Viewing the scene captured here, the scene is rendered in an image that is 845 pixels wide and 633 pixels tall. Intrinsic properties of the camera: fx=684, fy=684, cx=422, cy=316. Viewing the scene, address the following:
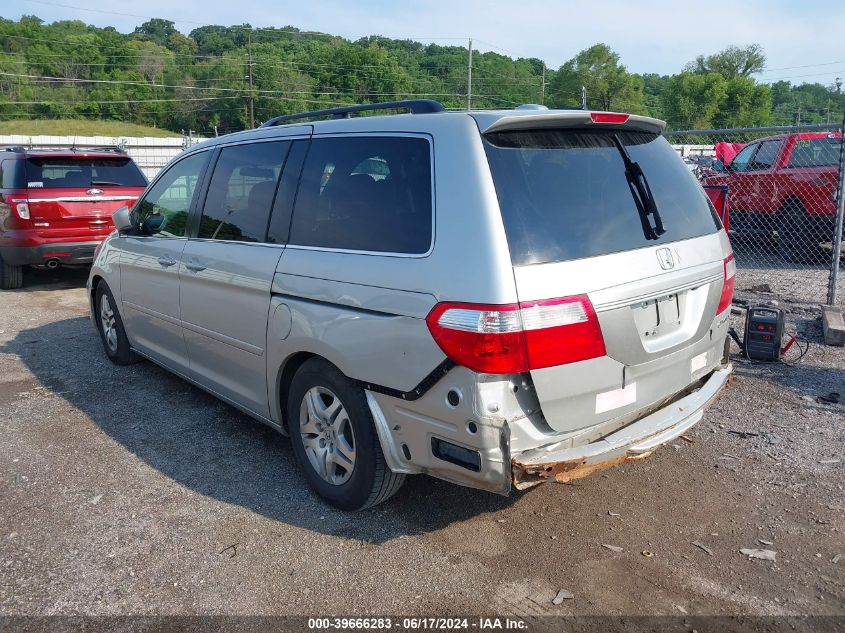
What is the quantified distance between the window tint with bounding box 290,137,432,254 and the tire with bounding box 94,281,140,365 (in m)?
2.91

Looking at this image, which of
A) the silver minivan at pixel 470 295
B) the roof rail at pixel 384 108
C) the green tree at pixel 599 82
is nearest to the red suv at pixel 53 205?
the roof rail at pixel 384 108

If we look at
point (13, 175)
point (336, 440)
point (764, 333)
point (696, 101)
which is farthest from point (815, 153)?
point (696, 101)

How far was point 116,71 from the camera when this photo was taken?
74312 millimetres

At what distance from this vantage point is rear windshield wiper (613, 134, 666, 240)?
3.19 metres

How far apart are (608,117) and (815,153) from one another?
898 cm

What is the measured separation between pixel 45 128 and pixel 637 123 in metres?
74.8

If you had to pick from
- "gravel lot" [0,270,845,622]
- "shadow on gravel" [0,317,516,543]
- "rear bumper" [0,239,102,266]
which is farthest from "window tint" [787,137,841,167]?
"rear bumper" [0,239,102,266]

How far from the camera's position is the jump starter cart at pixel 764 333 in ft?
18.4

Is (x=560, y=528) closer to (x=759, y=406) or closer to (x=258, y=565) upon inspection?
(x=258, y=565)

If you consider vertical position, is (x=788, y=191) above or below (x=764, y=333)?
above

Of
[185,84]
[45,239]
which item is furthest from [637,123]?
[185,84]

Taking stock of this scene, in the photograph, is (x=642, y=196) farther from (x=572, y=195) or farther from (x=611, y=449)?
(x=611, y=449)

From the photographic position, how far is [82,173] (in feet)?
30.3

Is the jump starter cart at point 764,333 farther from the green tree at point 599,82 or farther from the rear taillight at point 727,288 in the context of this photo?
the green tree at point 599,82
